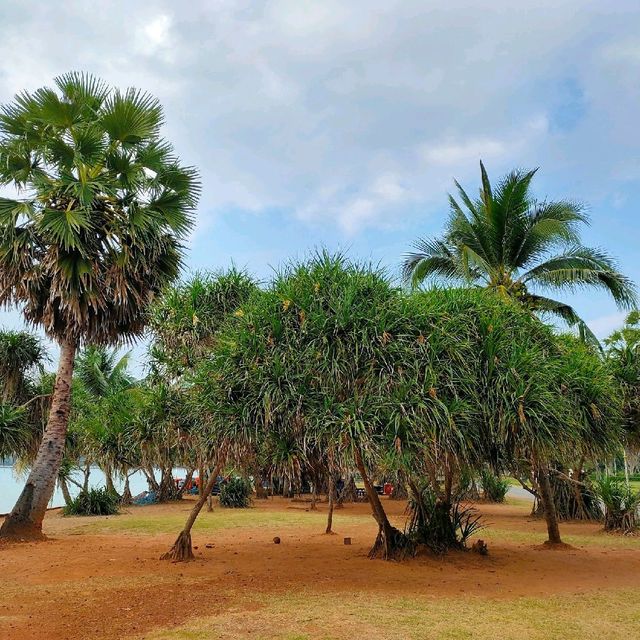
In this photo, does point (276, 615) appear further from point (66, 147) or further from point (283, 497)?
point (283, 497)

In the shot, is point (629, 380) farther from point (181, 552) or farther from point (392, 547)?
point (181, 552)

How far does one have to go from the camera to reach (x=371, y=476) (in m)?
10.2

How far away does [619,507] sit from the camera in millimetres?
16734

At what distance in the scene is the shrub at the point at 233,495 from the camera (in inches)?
1025

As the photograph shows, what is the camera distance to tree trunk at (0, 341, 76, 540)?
1342 cm

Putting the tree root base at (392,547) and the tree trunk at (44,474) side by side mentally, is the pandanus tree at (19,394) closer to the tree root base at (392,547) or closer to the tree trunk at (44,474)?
the tree trunk at (44,474)

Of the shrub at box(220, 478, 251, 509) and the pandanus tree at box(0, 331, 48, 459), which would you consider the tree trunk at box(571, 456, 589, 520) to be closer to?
the shrub at box(220, 478, 251, 509)

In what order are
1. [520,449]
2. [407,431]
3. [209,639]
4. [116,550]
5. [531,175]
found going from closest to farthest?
[209,639], [407,431], [520,449], [116,550], [531,175]

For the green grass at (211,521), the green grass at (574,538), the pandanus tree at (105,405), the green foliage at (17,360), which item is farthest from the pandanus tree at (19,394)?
the green grass at (574,538)

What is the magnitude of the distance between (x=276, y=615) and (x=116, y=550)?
257 inches

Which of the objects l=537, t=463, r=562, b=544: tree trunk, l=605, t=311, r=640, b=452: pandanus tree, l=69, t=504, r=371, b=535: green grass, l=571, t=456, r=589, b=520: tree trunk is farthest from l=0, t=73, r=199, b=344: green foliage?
l=571, t=456, r=589, b=520: tree trunk

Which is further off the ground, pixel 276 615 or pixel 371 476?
pixel 371 476

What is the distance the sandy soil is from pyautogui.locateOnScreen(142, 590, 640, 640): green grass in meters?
0.41

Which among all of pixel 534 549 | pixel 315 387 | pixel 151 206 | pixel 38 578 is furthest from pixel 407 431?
pixel 151 206
